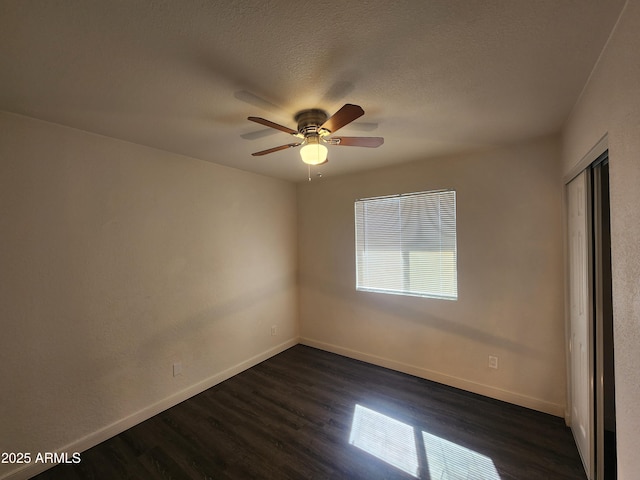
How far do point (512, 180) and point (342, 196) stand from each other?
71.5 inches

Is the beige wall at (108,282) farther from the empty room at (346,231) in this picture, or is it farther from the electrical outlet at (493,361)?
the electrical outlet at (493,361)

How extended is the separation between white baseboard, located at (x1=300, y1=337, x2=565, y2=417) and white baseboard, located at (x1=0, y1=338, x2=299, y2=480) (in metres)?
1.10

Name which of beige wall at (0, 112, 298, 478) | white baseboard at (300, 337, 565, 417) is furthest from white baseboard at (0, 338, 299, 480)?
white baseboard at (300, 337, 565, 417)

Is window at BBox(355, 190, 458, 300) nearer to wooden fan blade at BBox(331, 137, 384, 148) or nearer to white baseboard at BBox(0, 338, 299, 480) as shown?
wooden fan blade at BBox(331, 137, 384, 148)

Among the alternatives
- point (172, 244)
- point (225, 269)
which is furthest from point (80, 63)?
point (225, 269)

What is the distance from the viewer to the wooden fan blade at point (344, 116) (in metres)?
1.30

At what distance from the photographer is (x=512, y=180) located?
2414 mm

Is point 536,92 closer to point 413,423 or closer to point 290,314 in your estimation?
point 413,423

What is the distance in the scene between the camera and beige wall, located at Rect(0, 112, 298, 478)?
172 cm

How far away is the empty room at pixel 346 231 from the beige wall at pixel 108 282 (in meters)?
0.02

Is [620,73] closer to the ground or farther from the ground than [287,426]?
farther from the ground

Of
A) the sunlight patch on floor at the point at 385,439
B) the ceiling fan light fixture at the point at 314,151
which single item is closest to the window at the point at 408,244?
the sunlight patch on floor at the point at 385,439

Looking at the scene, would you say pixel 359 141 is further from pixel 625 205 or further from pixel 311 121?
pixel 625 205

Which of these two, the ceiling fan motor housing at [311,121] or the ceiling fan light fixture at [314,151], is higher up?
the ceiling fan motor housing at [311,121]
